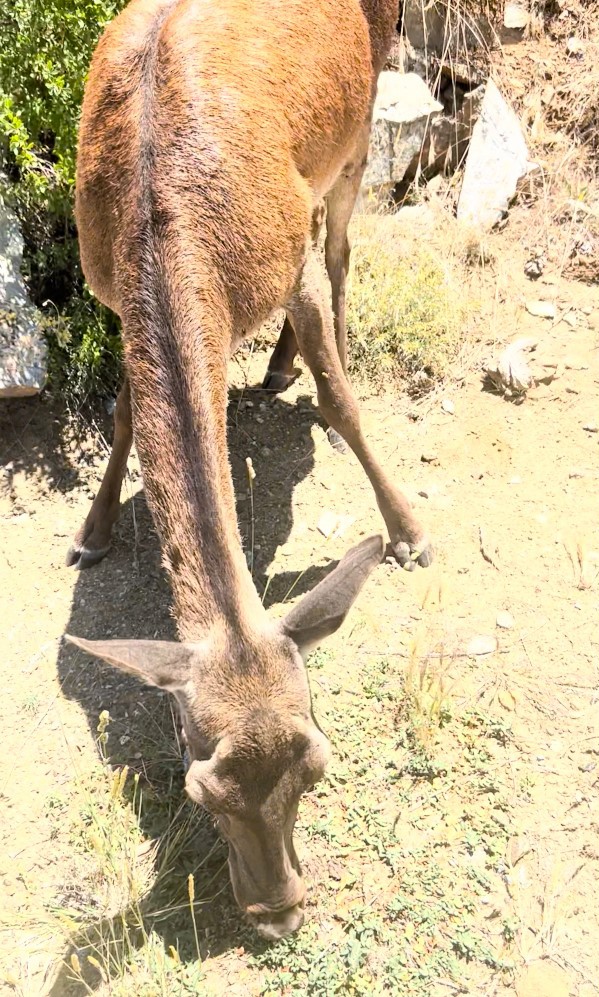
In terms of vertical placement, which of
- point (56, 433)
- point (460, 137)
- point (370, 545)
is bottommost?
point (56, 433)

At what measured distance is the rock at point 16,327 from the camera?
5371mm

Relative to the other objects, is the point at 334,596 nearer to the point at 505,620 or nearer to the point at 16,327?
the point at 505,620

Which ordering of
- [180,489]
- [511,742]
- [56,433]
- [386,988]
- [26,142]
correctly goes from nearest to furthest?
1. [180,489]
2. [386,988]
3. [511,742]
4. [26,142]
5. [56,433]

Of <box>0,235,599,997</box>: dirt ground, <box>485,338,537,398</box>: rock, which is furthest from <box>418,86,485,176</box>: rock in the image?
<box>485,338,537,398</box>: rock

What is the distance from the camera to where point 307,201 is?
14.2ft

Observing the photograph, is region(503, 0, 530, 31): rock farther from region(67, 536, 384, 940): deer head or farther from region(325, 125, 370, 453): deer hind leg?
region(67, 536, 384, 940): deer head

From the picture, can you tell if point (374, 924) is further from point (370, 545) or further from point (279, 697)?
point (370, 545)

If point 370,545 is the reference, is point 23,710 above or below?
below

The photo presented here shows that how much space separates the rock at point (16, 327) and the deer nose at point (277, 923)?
Result: 3405 mm

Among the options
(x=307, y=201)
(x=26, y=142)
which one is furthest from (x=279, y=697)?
(x=26, y=142)

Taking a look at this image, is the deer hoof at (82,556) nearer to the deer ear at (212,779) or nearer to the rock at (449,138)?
the deer ear at (212,779)

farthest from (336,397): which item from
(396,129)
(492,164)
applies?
(492,164)

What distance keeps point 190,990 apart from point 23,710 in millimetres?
1654

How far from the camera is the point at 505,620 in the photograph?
4727 millimetres
